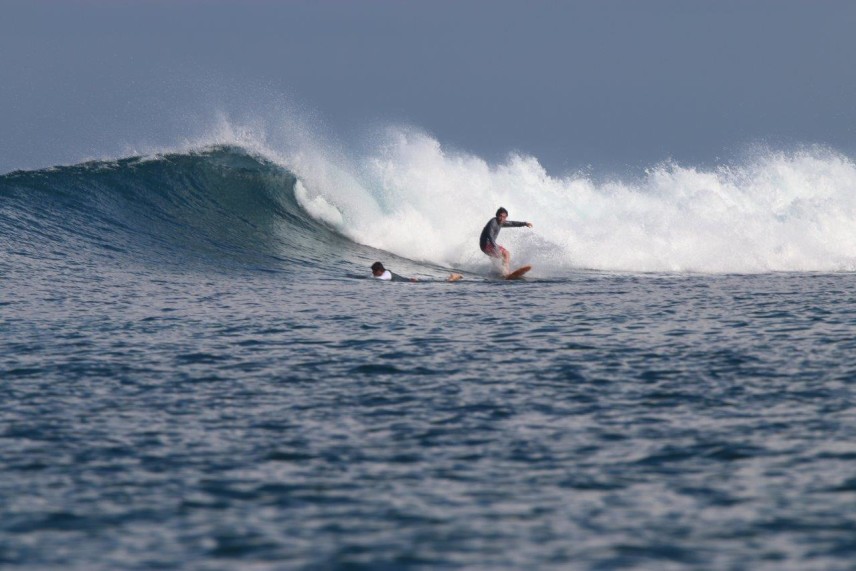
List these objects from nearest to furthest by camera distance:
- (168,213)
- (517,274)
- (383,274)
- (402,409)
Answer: (402,409) < (383,274) < (517,274) < (168,213)

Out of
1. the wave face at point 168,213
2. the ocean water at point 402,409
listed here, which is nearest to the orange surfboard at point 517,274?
the ocean water at point 402,409

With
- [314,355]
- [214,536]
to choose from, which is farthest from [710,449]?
[314,355]

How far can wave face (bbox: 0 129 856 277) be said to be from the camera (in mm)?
25984

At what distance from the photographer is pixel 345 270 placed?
80.5ft

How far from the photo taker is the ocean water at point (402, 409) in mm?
7289

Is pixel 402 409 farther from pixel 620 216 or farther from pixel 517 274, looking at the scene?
pixel 620 216

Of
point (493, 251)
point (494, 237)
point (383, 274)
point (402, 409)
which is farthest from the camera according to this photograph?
point (494, 237)

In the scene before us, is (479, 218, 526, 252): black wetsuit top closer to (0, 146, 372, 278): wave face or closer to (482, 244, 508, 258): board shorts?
(482, 244, 508, 258): board shorts

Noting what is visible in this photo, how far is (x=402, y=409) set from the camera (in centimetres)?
1086

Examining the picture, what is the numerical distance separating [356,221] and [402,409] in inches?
803

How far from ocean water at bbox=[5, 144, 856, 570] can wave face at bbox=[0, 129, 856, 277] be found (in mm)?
265

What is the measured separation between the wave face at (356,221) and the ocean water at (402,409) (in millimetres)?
265

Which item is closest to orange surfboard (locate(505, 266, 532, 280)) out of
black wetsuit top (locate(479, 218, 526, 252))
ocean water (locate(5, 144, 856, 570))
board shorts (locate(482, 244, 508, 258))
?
ocean water (locate(5, 144, 856, 570))

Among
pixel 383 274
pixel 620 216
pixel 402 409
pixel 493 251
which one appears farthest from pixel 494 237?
pixel 402 409
